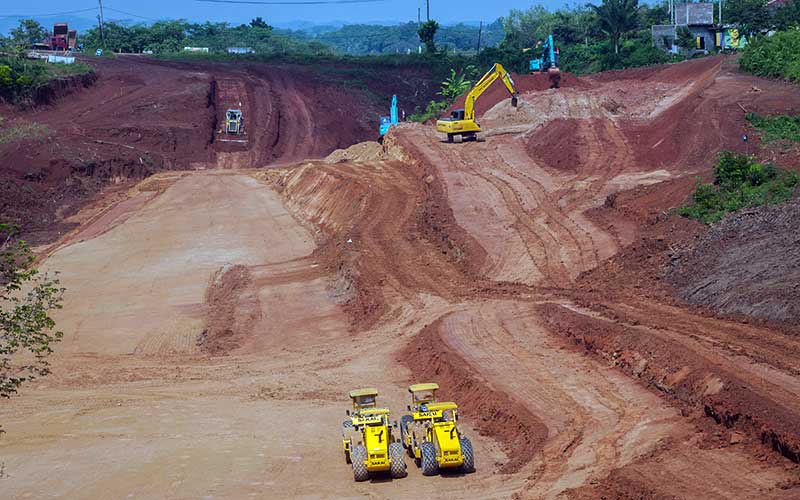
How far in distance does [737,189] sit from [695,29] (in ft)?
192

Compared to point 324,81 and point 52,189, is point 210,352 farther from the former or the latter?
point 324,81

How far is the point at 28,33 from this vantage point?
319 ft

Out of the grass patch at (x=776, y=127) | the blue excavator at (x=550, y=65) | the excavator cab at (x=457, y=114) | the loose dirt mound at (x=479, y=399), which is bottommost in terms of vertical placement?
the loose dirt mound at (x=479, y=399)

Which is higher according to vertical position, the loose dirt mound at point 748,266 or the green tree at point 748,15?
the green tree at point 748,15

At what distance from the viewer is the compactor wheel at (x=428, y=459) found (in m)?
15.9

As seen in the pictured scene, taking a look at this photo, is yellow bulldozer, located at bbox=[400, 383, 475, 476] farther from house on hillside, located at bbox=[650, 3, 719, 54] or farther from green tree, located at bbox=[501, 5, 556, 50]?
green tree, located at bbox=[501, 5, 556, 50]

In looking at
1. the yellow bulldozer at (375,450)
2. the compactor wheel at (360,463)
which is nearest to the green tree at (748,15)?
the yellow bulldozer at (375,450)

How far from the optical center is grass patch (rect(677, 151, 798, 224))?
29.0 m

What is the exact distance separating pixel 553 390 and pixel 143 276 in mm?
19703

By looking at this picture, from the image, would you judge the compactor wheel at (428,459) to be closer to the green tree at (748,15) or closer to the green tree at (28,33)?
the green tree at (748,15)

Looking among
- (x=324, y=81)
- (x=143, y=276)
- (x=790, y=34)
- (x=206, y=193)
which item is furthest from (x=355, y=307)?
(x=324, y=81)

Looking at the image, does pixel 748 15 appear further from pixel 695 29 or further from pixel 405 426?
pixel 405 426

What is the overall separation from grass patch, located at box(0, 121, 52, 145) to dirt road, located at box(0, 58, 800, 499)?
9359 mm

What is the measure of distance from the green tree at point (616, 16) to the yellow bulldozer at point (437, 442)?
227ft
